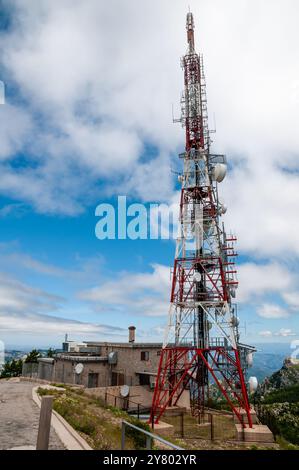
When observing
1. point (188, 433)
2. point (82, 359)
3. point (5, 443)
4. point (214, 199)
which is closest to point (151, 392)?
point (82, 359)

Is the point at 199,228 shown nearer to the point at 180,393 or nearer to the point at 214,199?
the point at 214,199

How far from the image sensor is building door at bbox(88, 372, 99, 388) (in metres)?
33.6

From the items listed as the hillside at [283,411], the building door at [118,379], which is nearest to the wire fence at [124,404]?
the building door at [118,379]

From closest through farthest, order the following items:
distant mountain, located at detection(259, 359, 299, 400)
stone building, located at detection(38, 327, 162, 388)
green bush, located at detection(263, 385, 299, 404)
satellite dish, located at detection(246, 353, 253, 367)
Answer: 1. stone building, located at detection(38, 327, 162, 388)
2. satellite dish, located at detection(246, 353, 253, 367)
3. green bush, located at detection(263, 385, 299, 404)
4. distant mountain, located at detection(259, 359, 299, 400)

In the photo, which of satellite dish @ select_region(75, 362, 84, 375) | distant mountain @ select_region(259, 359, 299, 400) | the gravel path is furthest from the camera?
distant mountain @ select_region(259, 359, 299, 400)

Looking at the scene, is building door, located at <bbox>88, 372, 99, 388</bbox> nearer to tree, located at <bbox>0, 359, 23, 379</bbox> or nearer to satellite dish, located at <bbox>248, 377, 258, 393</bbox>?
satellite dish, located at <bbox>248, 377, 258, 393</bbox>

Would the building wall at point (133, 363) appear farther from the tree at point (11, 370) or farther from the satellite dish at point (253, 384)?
the tree at point (11, 370)

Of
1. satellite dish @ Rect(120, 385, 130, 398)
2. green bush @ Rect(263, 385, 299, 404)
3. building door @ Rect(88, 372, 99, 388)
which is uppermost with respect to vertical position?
building door @ Rect(88, 372, 99, 388)

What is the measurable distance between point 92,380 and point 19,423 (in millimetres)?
21101

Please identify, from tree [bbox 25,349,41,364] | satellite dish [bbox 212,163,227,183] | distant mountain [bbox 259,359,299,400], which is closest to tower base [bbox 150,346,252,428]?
satellite dish [bbox 212,163,227,183]

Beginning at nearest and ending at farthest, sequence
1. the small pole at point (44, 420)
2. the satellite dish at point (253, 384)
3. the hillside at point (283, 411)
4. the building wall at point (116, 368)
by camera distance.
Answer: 1. the small pole at point (44, 420)
2. the hillside at point (283, 411)
3. the satellite dish at point (253, 384)
4. the building wall at point (116, 368)

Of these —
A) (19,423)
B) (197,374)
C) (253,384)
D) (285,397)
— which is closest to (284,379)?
(285,397)

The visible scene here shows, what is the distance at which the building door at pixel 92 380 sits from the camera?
110 feet

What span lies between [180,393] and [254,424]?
713cm
